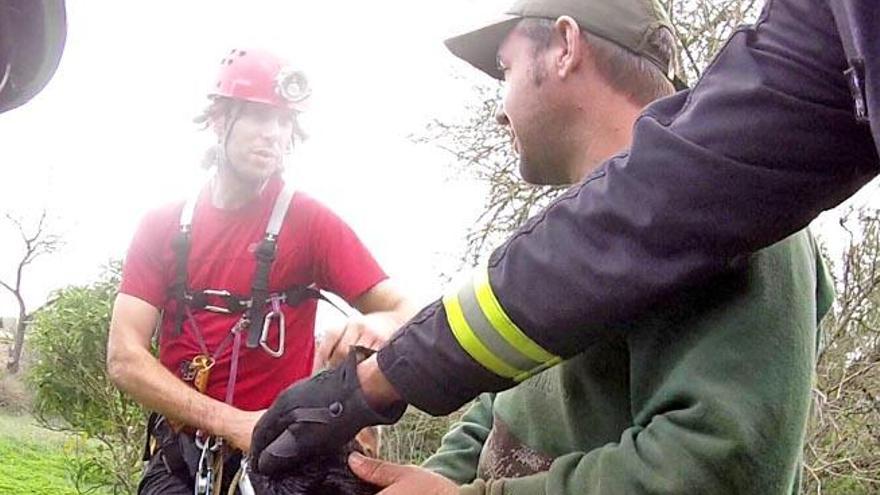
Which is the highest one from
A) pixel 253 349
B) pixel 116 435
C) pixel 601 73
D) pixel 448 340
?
pixel 601 73

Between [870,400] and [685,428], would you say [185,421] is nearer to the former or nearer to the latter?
[685,428]

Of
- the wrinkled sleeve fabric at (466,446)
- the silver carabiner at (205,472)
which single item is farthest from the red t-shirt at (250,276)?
the wrinkled sleeve fabric at (466,446)

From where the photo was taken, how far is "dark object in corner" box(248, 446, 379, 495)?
1.85m

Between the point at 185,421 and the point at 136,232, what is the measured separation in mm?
766

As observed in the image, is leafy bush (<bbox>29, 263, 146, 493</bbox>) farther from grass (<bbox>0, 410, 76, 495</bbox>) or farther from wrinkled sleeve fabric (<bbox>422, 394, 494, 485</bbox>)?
wrinkled sleeve fabric (<bbox>422, 394, 494, 485</bbox>)

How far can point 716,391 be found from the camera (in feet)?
4.63

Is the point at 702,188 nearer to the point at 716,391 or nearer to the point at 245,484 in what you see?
the point at 716,391

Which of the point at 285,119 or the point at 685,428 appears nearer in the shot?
the point at 685,428

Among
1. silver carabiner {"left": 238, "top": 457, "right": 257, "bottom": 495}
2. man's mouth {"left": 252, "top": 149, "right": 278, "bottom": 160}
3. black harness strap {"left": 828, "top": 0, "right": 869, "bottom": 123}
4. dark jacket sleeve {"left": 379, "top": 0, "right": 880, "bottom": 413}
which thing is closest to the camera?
black harness strap {"left": 828, "top": 0, "right": 869, "bottom": 123}

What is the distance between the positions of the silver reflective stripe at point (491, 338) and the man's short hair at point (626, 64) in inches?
25.1

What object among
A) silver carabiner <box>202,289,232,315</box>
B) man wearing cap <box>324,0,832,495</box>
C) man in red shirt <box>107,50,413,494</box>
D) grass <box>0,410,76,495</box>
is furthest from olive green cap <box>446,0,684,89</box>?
grass <box>0,410,76,495</box>

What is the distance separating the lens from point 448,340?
1521 mm

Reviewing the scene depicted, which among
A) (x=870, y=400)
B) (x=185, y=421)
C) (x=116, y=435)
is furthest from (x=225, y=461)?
(x=116, y=435)

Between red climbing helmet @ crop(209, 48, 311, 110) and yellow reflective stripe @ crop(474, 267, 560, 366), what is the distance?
2927 mm
